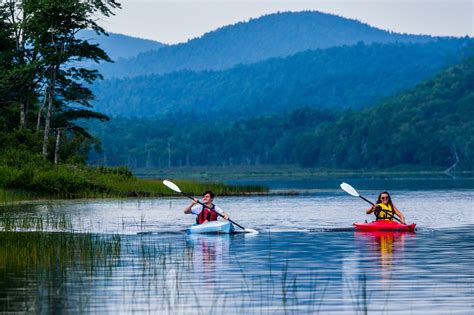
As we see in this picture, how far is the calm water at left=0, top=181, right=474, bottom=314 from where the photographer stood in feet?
62.2

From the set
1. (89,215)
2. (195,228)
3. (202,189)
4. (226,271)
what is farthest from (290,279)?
(202,189)

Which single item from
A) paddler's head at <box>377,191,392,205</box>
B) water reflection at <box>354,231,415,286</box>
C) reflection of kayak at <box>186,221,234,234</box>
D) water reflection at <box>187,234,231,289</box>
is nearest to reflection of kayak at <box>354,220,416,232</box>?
water reflection at <box>354,231,415,286</box>

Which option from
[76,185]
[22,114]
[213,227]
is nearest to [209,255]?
[213,227]

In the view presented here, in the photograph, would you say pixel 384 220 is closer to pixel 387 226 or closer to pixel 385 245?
pixel 387 226

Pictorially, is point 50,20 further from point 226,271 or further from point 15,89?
point 226,271

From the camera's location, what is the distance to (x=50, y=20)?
70500 millimetres

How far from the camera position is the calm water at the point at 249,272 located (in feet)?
62.2

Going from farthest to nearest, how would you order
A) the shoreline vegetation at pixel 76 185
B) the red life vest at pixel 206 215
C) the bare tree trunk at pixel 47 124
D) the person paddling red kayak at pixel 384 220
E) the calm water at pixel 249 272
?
the bare tree trunk at pixel 47 124 → the shoreline vegetation at pixel 76 185 → the person paddling red kayak at pixel 384 220 → the red life vest at pixel 206 215 → the calm water at pixel 249 272

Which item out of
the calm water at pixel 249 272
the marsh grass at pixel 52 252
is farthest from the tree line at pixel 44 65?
the marsh grass at pixel 52 252

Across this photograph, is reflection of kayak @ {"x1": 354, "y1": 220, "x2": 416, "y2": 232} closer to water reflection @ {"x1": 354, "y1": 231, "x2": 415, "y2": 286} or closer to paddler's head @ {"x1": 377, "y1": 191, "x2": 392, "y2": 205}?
water reflection @ {"x1": 354, "y1": 231, "x2": 415, "y2": 286}

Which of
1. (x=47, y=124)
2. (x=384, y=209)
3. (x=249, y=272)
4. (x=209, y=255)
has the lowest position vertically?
(x=249, y=272)

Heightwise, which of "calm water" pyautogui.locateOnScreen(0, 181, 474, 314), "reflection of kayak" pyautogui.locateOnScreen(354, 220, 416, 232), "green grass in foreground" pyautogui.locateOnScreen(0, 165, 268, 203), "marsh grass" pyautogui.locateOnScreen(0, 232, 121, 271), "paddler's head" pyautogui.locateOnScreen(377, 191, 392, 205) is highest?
"green grass in foreground" pyautogui.locateOnScreen(0, 165, 268, 203)

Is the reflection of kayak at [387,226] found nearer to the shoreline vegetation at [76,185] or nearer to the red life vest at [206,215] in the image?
the red life vest at [206,215]

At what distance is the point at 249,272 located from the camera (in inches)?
956
